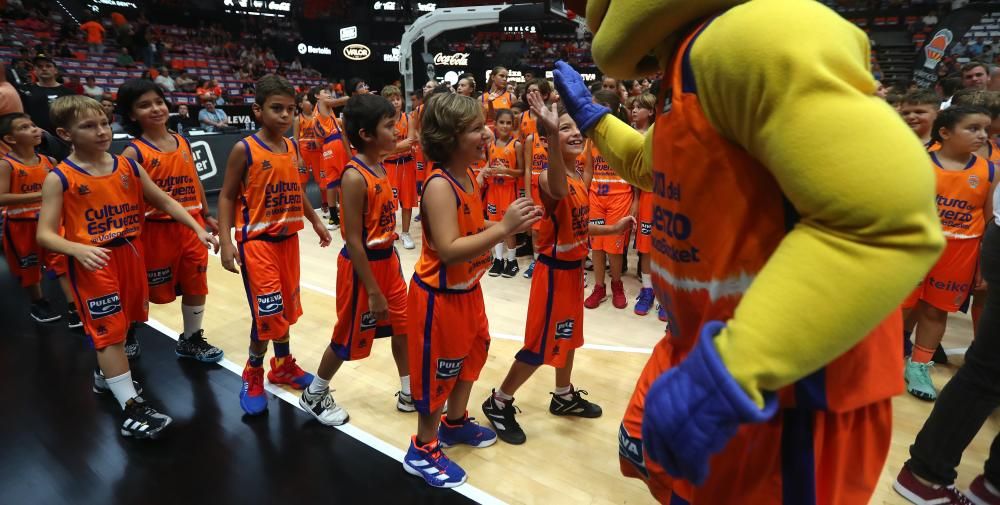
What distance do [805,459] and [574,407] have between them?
2350mm

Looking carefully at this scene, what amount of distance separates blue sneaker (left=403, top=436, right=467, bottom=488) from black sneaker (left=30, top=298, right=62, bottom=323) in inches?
159

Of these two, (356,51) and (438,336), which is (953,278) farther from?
(356,51)

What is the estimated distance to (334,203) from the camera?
26.4ft

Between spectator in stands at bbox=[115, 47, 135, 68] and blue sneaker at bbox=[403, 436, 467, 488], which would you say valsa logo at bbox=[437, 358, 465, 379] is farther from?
spectator in stands at bbox=[115, 47, 135, 68]

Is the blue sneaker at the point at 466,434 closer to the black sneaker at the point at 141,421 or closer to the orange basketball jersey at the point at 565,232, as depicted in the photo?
the orange basketball jersey at the point at 565,232

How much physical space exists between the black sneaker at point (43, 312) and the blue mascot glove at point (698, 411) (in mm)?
5677

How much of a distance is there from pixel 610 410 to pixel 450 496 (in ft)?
3.95

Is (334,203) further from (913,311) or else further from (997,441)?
(997,441)

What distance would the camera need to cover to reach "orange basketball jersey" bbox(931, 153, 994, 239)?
335 centimetres

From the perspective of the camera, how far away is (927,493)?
7.91 ft

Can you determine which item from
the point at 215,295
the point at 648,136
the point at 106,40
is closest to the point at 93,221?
the point at 215,295

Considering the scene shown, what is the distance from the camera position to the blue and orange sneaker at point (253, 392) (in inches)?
128

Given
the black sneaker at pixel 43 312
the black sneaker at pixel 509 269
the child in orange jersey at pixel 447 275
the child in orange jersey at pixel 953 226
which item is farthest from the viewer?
the black sneaker at pixel 509 269

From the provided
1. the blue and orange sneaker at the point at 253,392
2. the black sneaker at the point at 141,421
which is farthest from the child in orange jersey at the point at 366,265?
the black sneaker at the point at 141,421
